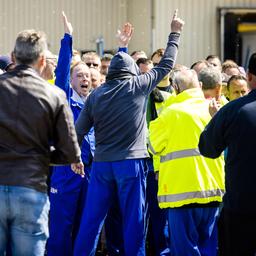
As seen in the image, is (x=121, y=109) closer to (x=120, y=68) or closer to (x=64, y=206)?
(x=120, y=68)

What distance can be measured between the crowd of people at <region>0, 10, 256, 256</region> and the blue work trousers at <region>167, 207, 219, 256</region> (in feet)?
0.03

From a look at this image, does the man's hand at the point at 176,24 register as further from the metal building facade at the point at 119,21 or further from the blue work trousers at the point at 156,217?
the metal building facade at the point at 119,21

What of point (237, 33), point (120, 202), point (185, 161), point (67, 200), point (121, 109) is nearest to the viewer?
point (185, 161)

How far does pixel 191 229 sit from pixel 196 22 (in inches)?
342

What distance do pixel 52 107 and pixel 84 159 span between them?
2.93m

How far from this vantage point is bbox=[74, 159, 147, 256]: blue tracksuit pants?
7871 millimetres

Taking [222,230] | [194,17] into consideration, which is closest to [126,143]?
[222,230]

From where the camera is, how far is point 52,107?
18.6ft

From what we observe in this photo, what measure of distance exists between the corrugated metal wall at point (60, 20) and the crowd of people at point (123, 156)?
598cm

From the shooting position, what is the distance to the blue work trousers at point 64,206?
846cm

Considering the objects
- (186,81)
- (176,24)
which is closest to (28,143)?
(186,81)

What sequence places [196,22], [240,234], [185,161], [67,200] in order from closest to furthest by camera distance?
[240,234] < [185,161] < [67,200] < [196,22]

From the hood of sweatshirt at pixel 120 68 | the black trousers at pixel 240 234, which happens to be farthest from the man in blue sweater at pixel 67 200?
the black trousers at pixel 240 234

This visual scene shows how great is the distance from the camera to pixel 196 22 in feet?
51.8
